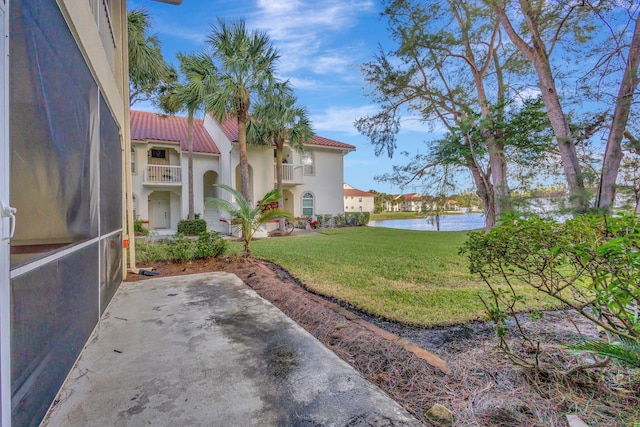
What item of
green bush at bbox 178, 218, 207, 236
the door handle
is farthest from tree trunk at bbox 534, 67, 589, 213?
green bush at bbox 178, 218, 207, 236

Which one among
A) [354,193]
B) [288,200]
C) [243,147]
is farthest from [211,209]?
[354,193]

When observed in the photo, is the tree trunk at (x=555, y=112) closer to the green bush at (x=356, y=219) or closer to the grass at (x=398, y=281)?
the grass at (x=398, y=281)

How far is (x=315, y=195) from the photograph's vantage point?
817 inches

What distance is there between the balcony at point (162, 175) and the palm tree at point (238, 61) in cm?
574

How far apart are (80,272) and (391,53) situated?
37.5ft

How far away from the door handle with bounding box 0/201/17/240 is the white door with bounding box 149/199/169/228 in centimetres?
1841

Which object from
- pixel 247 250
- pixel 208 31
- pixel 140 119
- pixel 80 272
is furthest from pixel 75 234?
pixel 140 119

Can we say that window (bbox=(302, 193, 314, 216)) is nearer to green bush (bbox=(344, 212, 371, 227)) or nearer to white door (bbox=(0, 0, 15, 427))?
green bush (bbox=(344, 212, 371, 227))

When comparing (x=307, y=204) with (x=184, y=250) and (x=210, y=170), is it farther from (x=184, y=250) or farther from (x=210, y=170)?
(x=184, y=250)


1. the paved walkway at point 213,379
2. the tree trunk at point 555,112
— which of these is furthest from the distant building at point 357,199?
A: the paved walkway at point 213,379

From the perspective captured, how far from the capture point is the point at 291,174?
19125 millimetres

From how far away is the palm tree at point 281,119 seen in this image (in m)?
13.3

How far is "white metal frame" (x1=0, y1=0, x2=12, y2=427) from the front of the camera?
1315 millimetres

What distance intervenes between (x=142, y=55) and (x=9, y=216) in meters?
12.8
